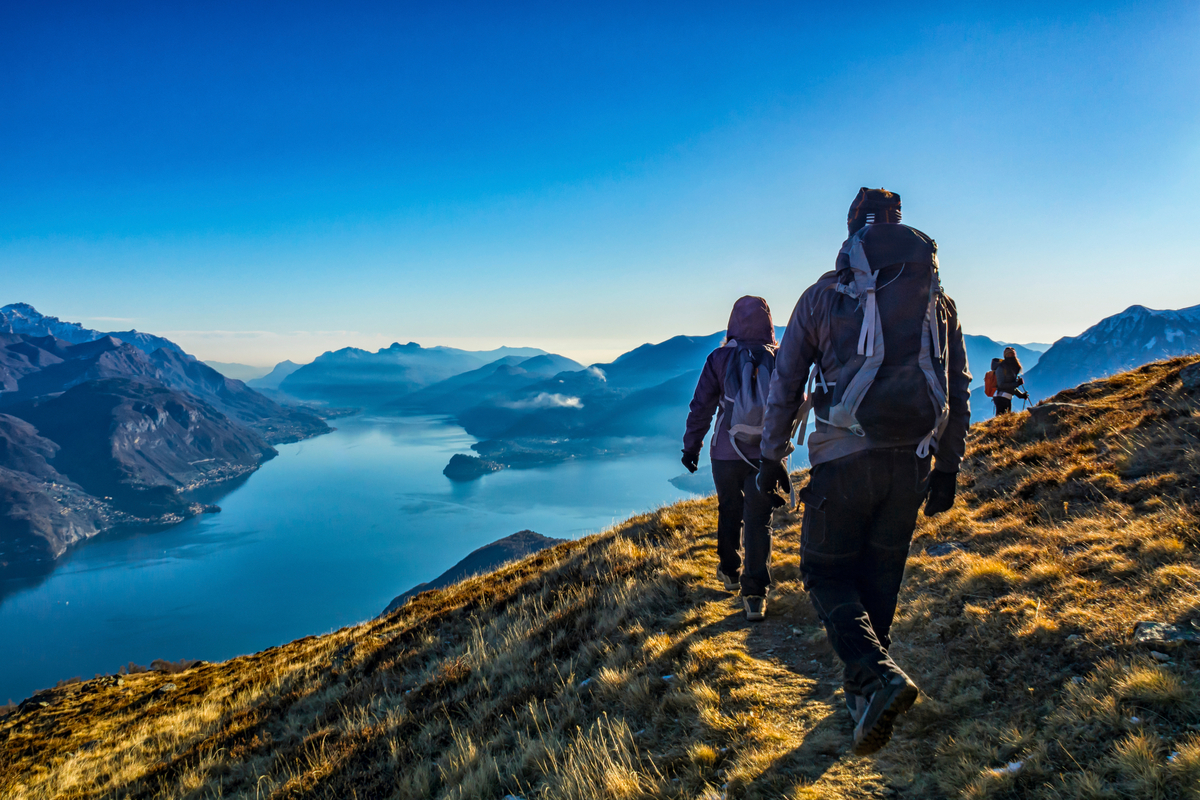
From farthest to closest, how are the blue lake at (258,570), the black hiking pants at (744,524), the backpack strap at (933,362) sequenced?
the blue lake at (258,570), the black hiking pants at (744,524), the backpack strap at (933,362)

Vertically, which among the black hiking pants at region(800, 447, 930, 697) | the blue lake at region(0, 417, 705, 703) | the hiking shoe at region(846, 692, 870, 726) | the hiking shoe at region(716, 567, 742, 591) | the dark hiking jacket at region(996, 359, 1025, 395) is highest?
the dark hiking jacket at region(996, 359, 1025, 395)

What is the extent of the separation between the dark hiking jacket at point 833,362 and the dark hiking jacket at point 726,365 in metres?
1.88

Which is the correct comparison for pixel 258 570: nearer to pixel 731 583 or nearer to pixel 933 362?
pixel 731 583

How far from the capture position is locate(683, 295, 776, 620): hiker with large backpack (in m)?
4.99

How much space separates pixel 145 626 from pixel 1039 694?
154280 mm

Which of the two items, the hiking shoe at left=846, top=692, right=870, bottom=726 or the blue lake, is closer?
the hiking shoe at left=846, top=692, right=870, bottom=726

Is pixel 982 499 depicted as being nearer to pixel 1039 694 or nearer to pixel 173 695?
pixel 1039 694

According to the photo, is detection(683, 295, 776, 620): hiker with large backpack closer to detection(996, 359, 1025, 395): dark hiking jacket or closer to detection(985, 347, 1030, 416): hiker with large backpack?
detection(985, 347, 1030, 416): hiker with large backpack

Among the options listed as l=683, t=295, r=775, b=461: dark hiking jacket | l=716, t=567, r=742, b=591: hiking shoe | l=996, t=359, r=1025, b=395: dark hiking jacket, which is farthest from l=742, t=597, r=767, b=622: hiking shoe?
l=996, t=359, r=1025, b=395: dark hiking jacket

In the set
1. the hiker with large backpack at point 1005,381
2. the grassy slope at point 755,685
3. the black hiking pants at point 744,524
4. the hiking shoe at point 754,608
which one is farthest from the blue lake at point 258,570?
the hiking shoe at point 754,608

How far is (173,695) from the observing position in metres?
10.5

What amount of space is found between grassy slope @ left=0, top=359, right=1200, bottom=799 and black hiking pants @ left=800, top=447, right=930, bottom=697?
2.10ft

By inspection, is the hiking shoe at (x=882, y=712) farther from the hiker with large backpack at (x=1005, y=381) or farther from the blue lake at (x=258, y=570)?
the blue lake at (x=258, y=570)

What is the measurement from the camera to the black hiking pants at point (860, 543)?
2.81 m
